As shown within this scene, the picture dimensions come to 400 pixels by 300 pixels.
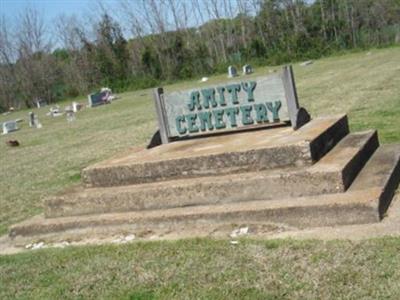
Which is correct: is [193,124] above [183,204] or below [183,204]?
above

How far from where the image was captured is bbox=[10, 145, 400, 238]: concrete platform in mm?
4705

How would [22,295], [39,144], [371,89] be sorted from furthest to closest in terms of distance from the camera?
[39,144]
[371,89]
[22,295]

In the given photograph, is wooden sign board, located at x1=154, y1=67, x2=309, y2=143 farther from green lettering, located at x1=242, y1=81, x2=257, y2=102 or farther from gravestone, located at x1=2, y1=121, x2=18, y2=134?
gravestone, located at x1=2, y1=121, x2=18, y2=134

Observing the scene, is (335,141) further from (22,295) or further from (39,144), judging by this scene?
(39,144)

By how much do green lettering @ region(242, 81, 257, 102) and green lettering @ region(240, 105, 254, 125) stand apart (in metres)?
0.11

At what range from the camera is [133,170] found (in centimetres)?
610

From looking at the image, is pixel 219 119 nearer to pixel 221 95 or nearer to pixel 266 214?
pixel 221 95

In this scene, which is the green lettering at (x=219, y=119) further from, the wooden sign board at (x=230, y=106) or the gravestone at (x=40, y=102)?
the gravestone at (x=40, y=102)

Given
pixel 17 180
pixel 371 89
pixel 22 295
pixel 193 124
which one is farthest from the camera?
pixel 371 89

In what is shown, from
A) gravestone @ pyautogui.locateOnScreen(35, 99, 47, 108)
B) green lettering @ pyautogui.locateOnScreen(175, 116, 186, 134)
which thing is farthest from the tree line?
green lettering @ pyautogui.locateOnScreen(175, 116, 186, 134)

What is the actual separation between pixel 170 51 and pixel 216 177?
41.2 m

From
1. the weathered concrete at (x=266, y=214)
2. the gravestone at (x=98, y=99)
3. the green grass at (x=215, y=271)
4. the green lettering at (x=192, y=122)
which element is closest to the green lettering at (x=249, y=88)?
the green lettering at (x=192, y=122)

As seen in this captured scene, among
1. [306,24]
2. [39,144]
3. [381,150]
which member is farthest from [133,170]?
[306,24]

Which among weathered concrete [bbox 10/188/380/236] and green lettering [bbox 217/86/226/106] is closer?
weathered concrete [bbox 10/188/380/236]
